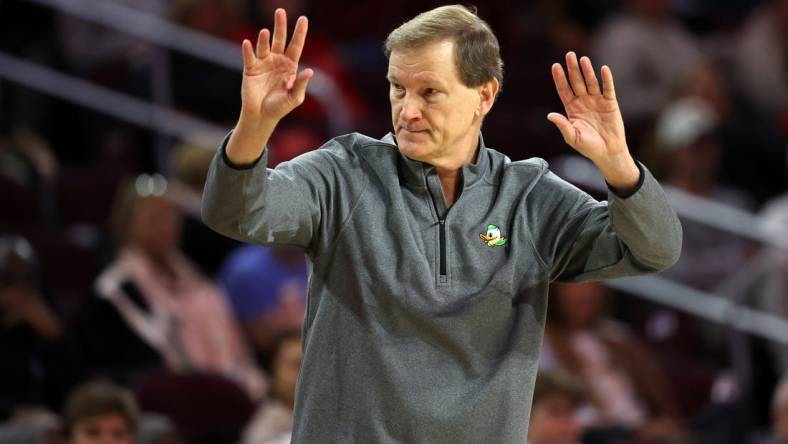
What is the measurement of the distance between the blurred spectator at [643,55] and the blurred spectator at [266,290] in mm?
2647

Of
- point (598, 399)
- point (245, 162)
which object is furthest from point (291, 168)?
point (598, 399)

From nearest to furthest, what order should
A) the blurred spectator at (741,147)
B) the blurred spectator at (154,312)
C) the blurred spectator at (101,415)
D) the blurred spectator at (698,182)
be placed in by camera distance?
the blurred spectator at (101,415) < the blurred spectator at (154,312) < the blurred spectator at (698,182) < the blurred spectator at (741,147)

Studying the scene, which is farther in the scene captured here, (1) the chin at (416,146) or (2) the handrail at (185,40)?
(2) the handrail at (185,40)

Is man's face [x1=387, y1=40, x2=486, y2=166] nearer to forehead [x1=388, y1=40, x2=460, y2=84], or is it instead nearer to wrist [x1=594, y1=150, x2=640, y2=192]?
forehead [x1=388, y1=40, x2=460, y2=84]

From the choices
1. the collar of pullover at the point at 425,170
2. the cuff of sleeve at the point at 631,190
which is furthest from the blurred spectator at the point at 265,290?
the cuff of sleeve at the point at 631,190

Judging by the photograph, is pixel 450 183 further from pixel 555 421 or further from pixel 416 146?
pixel 555 421

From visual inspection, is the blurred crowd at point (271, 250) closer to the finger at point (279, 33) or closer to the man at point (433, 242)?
the man at point (433, 242)

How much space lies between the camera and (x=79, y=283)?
265 inches

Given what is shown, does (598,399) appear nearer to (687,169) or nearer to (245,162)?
(687,169)

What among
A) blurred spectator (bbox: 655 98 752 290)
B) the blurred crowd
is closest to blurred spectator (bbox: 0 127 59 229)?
the blurred crowd

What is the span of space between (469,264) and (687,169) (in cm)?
513

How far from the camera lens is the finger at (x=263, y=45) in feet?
8.91

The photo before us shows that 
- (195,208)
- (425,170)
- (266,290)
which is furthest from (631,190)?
(195,208)

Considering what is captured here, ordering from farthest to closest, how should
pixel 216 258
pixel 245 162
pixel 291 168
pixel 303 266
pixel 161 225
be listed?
pixel 216 258 < pixel 303 266 < pixel 161 225 < pixel 291 168 < pixel 245 162
